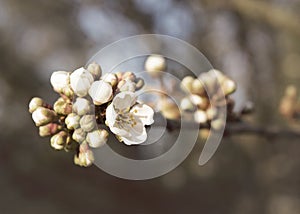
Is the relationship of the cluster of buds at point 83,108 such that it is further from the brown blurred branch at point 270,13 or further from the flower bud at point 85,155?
the brown blurred branch at point 270,13

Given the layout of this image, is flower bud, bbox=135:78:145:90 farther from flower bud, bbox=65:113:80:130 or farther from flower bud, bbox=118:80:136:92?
flower bud, bbox=65:113:80:130

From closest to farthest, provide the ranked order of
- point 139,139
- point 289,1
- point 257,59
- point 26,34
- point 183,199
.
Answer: point 139,139 < point 289,1 < point 257,59 < point 26,34 < point 183,199

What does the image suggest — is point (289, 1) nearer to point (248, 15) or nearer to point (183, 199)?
point (248, 15)

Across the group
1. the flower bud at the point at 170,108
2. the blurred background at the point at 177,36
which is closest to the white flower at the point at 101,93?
the flower bud at the point at 170,108

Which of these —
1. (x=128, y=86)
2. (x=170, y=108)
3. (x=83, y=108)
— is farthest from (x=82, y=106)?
(x=170, y=108)

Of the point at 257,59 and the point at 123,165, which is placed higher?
the point at 257,59

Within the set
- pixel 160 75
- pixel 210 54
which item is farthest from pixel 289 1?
pixel 160 75

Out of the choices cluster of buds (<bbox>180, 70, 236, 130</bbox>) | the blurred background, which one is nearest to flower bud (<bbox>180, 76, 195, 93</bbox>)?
cluster of buds (<bbox>180, 70, 236, 130</bbox>)
